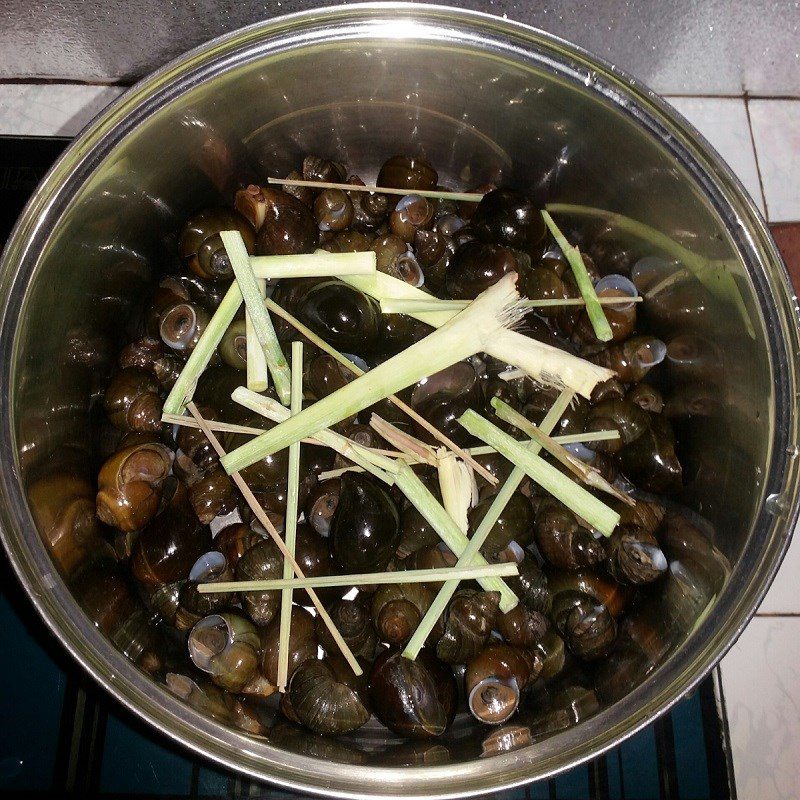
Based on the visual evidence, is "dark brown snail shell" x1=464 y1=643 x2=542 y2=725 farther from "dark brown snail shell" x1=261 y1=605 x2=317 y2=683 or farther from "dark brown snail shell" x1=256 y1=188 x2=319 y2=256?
"dark brown snail shell" x1=256 y1=188 x2=319 y2=256

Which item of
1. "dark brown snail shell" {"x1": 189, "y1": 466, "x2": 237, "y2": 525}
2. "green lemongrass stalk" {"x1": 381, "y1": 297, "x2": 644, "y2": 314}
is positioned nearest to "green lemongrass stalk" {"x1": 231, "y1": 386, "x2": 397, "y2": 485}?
"dark brown snail shell" {"x1": 189, "y1": 466, "x2": 237, "y2": 525}

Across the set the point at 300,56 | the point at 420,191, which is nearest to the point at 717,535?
the point at 420,191

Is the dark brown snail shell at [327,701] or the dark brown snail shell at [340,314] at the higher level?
the dark brown snail shell at [340,314]

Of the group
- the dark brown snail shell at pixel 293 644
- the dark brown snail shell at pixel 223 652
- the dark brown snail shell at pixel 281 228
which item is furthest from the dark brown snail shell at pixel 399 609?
the dark brown snail shell at pixel 281 228

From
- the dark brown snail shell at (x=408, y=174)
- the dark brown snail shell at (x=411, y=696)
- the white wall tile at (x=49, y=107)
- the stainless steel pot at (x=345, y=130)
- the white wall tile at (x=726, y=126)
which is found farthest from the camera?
the white wall tile at (x=726, y=126)

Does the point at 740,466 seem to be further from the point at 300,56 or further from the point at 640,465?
the point at 300,56

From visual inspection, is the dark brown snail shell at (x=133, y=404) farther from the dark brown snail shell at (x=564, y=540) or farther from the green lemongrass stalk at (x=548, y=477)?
the dark brown snail shell at (x=564, y=540)

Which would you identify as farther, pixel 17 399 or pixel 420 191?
pixel 420 191
